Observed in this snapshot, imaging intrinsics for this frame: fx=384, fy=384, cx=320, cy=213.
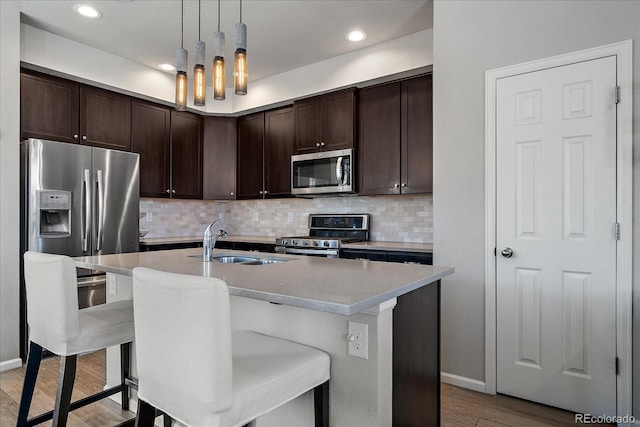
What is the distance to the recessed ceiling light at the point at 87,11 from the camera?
2.99m

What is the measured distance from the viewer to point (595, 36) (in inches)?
86.9

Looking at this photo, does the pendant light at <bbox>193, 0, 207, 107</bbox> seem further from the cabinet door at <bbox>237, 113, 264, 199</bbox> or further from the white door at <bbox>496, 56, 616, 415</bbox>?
the cabinet door at <bbox>237, 113, 264, 199</bbox>

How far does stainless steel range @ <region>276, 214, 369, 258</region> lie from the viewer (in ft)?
11.8

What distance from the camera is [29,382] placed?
1.75 m

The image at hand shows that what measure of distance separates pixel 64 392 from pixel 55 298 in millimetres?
399

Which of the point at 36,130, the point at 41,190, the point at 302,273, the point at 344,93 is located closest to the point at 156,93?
the point at 36,130

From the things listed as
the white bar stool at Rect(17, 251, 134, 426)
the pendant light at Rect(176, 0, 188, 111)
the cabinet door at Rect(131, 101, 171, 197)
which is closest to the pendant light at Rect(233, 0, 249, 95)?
the pendant light at Rect(176, 0, 188, 111)

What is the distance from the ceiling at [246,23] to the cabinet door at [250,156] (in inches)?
36.7

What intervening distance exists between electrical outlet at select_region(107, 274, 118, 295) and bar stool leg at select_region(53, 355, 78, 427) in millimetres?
849

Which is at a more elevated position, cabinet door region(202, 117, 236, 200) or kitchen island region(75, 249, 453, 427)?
cabinet door region(202, 117, 236, 200)

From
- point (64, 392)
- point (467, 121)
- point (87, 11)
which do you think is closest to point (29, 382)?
point (64, 392)

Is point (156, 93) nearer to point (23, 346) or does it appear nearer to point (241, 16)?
point (241, 16)

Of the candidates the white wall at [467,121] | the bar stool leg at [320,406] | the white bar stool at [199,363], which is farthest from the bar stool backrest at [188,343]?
the white wall at [467,121]

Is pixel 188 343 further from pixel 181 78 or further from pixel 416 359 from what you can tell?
pixel 181 78
